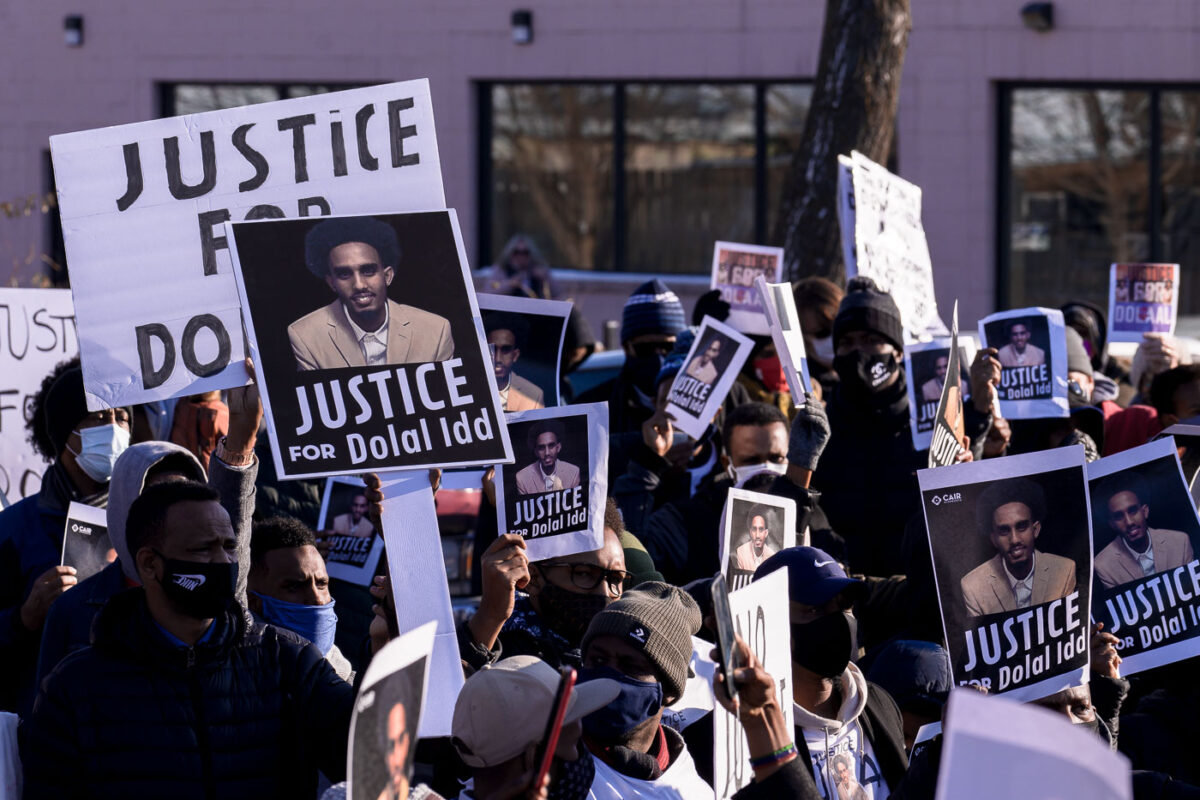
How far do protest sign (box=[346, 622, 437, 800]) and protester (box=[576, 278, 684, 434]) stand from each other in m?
4.42

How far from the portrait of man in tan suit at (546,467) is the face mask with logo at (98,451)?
127cm

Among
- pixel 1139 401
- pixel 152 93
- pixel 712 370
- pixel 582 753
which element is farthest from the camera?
pixel 152 93

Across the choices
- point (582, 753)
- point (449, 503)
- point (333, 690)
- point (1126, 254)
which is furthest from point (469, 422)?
point (1126, 254)

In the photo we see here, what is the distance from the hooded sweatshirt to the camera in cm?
374

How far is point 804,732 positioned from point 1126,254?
46.6 ft

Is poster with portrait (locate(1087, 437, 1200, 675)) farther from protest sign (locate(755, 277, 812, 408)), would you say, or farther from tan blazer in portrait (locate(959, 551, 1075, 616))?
protest sign (locate(755, 277, 812, 408))

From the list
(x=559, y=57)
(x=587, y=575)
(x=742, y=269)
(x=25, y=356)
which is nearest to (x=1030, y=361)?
(x=742, y=269)

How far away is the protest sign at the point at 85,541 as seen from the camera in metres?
4.64

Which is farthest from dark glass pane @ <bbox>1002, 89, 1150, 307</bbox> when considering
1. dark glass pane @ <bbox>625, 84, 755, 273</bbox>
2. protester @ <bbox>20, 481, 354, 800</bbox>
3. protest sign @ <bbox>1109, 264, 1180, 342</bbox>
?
protester @ <bbox>20, 481, 354, 800</bbox>

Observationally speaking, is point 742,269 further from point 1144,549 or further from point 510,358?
point 1144,549

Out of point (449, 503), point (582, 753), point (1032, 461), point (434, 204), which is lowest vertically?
point (449, 503)

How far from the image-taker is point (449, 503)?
8641 millimetres

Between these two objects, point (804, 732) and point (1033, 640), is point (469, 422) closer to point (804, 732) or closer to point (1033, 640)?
point (804, 732)

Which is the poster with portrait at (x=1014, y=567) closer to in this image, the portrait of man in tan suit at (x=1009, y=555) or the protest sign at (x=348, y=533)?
the portrait of man in tan suit at (x=1009, y=555)
